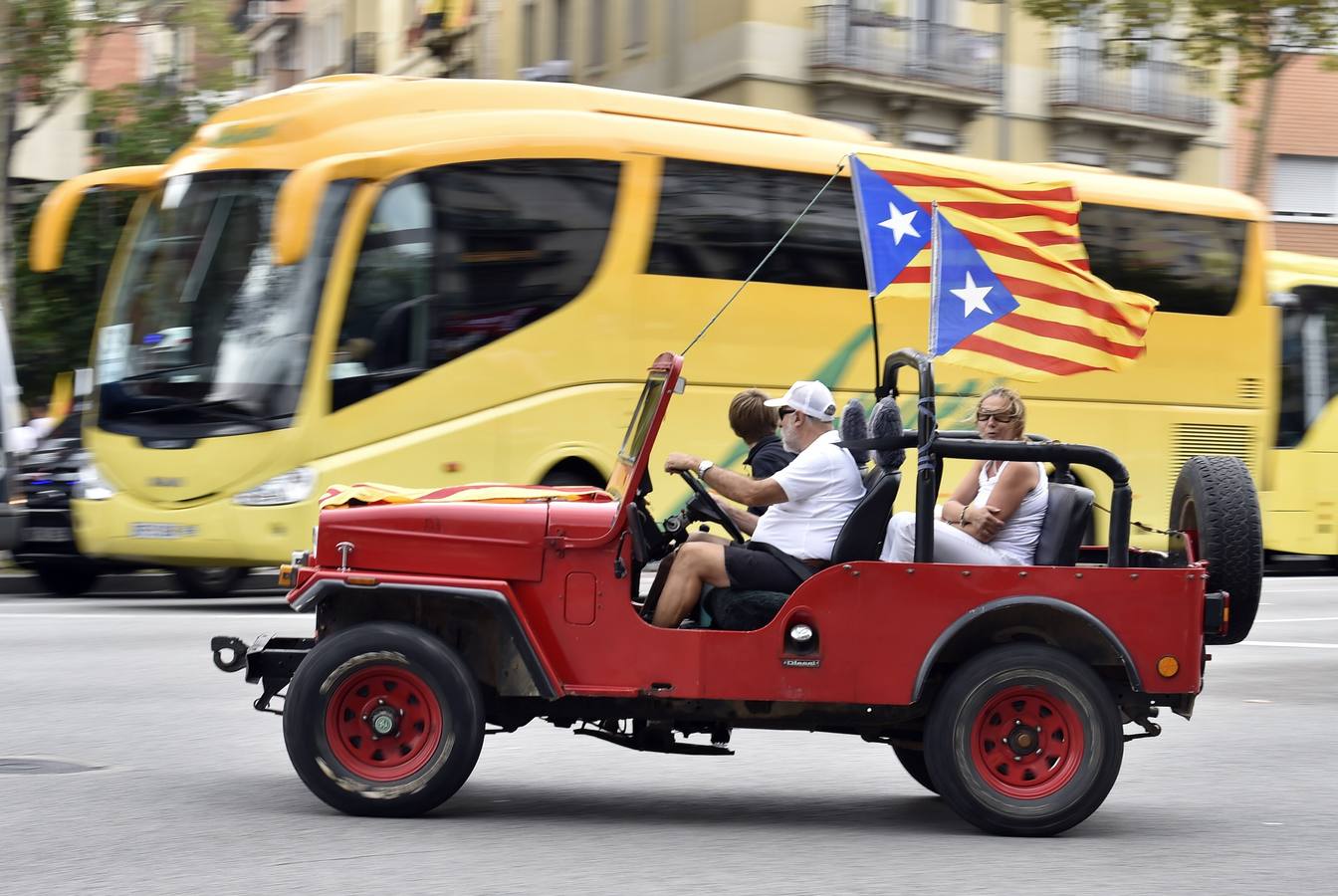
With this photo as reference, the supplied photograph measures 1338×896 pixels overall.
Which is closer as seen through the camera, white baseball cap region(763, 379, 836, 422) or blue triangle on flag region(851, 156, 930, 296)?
white baseball cap region(763, 379, 836, 422)

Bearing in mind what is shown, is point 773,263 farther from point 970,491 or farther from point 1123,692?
point 1123,692

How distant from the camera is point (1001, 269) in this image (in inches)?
283

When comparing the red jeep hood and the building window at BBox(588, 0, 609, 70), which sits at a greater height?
the building window at BBox(588, 0, 609, 70)

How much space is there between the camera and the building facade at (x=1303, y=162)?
118 ft

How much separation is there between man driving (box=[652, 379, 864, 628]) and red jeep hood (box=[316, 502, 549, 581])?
0.51 m

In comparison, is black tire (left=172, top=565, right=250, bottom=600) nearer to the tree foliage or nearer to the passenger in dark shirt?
the passenger in dark shirt

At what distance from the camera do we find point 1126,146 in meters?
33.2

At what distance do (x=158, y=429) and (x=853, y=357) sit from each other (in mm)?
5829

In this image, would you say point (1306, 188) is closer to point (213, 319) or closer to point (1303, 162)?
point (1303, 162)

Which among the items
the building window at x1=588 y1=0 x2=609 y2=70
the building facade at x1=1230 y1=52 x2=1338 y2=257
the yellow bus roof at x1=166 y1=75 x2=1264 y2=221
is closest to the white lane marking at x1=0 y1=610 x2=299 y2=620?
the yellow bus roof at x1=166 y1=75 x2=1264 y2=221

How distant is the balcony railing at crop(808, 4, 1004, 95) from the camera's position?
2894cm

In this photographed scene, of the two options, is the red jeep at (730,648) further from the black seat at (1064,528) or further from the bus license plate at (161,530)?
the bus license plate at (161,530)

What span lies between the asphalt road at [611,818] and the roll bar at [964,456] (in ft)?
3.38

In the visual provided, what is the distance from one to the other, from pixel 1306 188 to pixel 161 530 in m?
28.7
